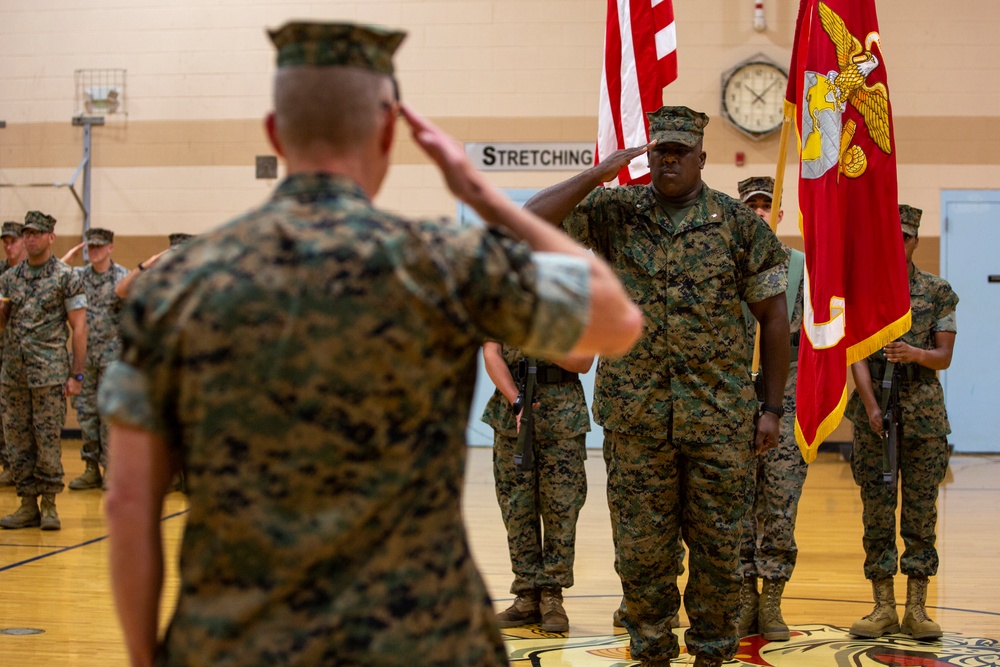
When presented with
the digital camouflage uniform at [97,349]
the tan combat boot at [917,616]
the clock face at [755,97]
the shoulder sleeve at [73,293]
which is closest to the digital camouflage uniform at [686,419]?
the tan combat boot at [917,616]

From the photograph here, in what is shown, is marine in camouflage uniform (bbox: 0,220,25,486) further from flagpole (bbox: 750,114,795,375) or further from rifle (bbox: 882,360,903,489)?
rifle (bbox: 882,360,903,489)

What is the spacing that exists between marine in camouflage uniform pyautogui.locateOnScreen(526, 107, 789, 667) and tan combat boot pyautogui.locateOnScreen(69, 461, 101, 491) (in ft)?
20.0

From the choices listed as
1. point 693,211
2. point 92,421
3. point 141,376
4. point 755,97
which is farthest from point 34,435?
point 755,97

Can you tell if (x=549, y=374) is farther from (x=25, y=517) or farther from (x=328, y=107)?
(x=25, y=517)

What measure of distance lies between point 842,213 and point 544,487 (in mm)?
1621

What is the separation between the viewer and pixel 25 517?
662 centimetres

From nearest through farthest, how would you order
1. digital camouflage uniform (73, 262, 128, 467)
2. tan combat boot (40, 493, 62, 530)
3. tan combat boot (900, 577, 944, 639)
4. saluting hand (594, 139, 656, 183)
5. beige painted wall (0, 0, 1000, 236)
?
saluting hand (594, 139, 656, 183), tan combat boot (900, 577, 944, 639), tan combat boot (40, 493, 62, 530), digital camouflage uniform (73, 262, 128, 467), beige painted wall (0, 0, 1000, 236)

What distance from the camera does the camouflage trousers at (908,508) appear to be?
4.37 m

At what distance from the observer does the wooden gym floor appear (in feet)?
13.0

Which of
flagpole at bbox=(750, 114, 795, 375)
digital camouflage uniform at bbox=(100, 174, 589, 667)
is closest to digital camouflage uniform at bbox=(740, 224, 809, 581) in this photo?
flagpole at bbox=(750, 114, 795, 375)

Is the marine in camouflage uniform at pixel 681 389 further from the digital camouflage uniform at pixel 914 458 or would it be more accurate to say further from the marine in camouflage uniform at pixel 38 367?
the marine in camouflage uniform at pixel 38 367

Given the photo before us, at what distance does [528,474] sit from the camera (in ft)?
14.8

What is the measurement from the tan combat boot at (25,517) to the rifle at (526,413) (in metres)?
3.70

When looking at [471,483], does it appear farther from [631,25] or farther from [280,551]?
[280,551]
